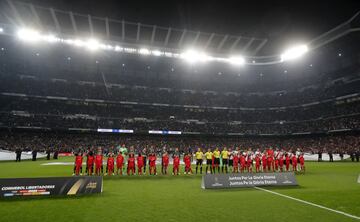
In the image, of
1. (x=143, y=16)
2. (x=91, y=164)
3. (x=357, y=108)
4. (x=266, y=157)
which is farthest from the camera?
(x=357, y=108)

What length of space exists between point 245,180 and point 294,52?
182ft

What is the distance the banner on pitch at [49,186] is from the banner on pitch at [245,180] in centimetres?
547

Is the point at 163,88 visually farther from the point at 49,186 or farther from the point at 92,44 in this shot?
the point at 49,186

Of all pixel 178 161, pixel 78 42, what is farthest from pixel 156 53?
pixel 178 161

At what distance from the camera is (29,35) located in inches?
1962

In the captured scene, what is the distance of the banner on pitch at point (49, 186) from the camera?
33.7ft

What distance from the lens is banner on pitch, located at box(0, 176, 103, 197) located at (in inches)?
404

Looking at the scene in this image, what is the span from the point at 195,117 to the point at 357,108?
A: 1333 inches

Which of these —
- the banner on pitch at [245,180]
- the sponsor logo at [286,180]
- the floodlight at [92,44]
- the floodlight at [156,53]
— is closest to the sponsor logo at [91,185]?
the banner on pitch at [245,180]

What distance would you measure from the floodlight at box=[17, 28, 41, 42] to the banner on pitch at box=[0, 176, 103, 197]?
4833 cm

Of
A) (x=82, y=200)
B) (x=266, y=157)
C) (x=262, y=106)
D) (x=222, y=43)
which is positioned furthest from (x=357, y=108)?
(x=82, y=200)

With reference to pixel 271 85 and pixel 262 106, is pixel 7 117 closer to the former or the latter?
pixel 262 106

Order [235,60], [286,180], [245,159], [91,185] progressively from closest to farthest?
[91,185] < [286,180] < [245,159] < [235,60]

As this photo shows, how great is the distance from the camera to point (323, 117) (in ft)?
178
